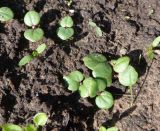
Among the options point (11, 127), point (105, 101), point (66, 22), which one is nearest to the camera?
point (11, 127)

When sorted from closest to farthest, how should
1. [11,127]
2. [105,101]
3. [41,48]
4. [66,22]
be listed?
[11,127] < [105,101] < [41,48] < [66,22]

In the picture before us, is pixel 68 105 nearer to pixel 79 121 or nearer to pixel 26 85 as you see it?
pixel 79 121

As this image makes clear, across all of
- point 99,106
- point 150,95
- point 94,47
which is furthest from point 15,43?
point 150,95

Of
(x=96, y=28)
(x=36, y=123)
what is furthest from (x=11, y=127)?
(x=96, y=28)

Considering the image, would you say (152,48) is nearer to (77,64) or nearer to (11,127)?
(77,64)

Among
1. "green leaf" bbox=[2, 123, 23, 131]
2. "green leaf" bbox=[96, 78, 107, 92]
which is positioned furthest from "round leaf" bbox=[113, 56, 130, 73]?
"green leaf" bbox=[2, 123, 23, 131]

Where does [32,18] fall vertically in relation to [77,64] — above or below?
above

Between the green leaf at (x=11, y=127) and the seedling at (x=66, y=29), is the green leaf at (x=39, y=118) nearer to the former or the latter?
the green leaf at (x=11, y=127)
